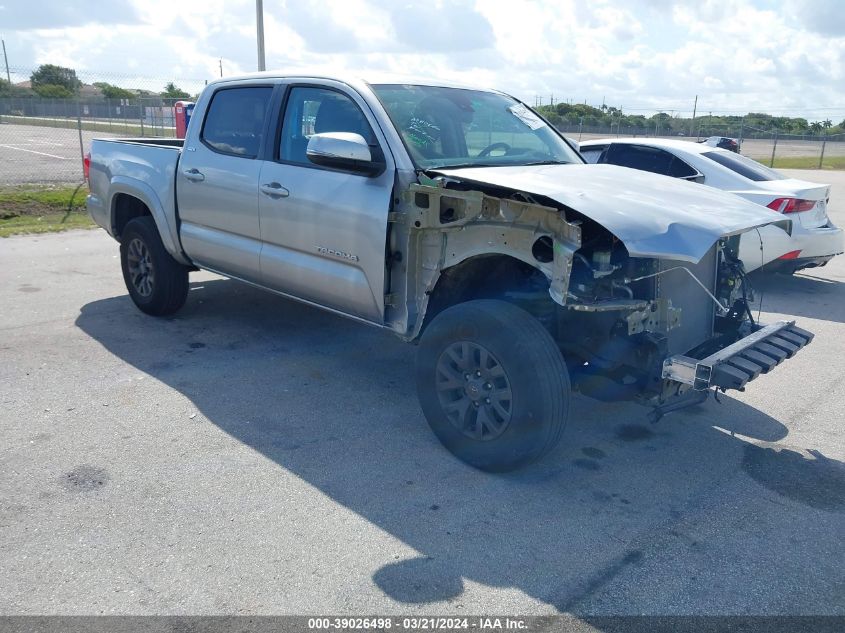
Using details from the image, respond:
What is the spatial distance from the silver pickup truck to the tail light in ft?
10.3

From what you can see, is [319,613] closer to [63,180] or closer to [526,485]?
[526,485]

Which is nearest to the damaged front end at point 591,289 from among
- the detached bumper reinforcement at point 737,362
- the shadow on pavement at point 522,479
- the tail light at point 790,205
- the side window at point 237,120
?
the detached bumper reinforcement at point 737,362

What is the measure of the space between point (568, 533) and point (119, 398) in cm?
300

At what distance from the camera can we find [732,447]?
4.50 metres

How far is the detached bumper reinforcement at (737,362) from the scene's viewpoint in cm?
366

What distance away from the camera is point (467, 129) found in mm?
4977

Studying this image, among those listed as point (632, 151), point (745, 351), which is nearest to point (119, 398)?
point (745, 351)

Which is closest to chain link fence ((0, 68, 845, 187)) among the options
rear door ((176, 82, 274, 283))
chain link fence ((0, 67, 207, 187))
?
chain link fence ((0, 67, 207, 187))

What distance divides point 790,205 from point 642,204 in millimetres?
4747

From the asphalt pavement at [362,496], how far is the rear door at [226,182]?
790 mm

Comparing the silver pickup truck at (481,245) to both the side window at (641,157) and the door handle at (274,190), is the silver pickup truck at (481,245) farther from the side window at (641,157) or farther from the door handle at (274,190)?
the side window at (641,157)

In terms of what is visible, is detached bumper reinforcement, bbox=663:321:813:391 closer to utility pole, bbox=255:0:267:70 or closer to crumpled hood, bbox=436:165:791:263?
crumpled hood, bbox=436:165:791:263

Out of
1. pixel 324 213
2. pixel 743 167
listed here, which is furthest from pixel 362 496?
pixel 743 167

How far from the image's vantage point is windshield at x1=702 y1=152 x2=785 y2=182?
8.14 meters
